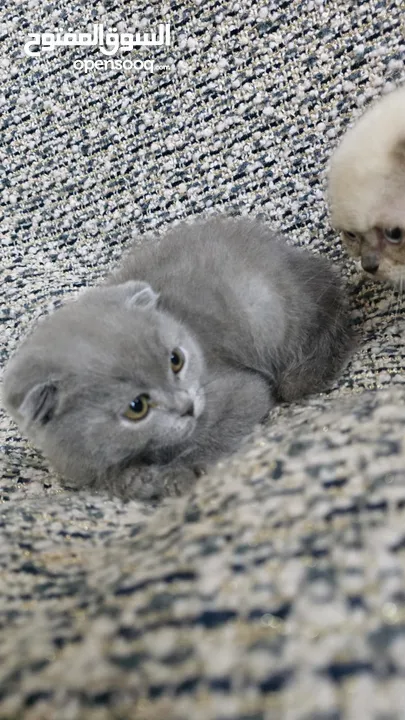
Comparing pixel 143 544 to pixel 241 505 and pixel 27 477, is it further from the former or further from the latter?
pixel 27 477

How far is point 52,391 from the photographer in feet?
2.65

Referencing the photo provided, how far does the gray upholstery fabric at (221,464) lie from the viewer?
1.27 ft

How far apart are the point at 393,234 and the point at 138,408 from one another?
0.55 metres

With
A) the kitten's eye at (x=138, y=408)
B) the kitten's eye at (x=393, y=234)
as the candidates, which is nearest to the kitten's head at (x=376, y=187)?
the kitten's eye at (x=393, y=234)

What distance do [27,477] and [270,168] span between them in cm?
79

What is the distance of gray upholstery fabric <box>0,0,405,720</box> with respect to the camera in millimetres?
386

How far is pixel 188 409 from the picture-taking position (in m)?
0.86

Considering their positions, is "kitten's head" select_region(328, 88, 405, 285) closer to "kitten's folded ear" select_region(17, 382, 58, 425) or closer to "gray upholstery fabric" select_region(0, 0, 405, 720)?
"gray upholstery fabric" select_region(0, 0, 405, 720)

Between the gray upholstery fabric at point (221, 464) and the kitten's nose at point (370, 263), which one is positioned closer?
the gray upholstery fabric at point (221, 464)

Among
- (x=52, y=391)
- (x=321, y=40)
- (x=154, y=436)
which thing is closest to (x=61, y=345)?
(x=52, y=391)

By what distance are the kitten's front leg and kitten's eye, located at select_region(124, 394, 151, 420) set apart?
74mm

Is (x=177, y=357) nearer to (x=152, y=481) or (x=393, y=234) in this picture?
(x=152, y=481)

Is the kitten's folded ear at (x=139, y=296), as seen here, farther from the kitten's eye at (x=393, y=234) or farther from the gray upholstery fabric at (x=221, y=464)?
the kitten's eye at (x=393, y=234)

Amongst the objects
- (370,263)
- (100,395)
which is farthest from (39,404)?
(370,263)
